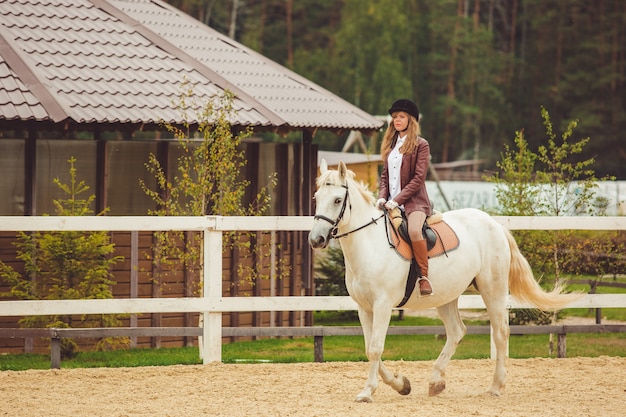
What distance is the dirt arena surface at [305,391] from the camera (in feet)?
26.5

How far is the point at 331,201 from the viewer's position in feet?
26.8

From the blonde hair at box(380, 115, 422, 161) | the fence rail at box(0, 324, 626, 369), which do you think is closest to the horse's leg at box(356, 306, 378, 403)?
the blonde hair at box(380, 115, 422, 161)

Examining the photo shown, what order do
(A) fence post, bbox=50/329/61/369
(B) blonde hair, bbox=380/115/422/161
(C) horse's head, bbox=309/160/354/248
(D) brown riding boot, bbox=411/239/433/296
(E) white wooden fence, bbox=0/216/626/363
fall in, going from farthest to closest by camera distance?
(A) fence post, bbox=50/329/61/369
(E) white wooden fence, bbox=0/216/626/363
(B) blonde hair, bbox=380/115/422/161
(D) brown riding boot, bbox=411/239/433/296
(C) horse's head, bbox=309/160/354/248

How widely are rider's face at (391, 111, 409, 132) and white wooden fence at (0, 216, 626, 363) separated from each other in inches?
86.5

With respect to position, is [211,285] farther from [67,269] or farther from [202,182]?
[67,269]

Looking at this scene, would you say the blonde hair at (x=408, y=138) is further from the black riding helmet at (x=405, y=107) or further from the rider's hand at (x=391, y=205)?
the rider's hand at (x=391, y=205)

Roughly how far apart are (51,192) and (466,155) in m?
41.3

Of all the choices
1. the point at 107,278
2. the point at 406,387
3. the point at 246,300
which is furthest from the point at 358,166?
the point at 406,387

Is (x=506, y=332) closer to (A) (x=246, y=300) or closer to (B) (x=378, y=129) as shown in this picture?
(A) (x=246, y=300)

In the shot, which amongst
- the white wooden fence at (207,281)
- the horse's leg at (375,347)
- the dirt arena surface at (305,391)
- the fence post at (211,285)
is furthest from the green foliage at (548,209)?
the horse's leg at (375,347)

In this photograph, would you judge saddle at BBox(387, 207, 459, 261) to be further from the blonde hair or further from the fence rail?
the fence rail

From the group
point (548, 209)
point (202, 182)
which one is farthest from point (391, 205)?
point (548, 209)

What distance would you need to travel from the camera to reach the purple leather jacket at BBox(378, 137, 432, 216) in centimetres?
864

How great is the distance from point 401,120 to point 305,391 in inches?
98.8
